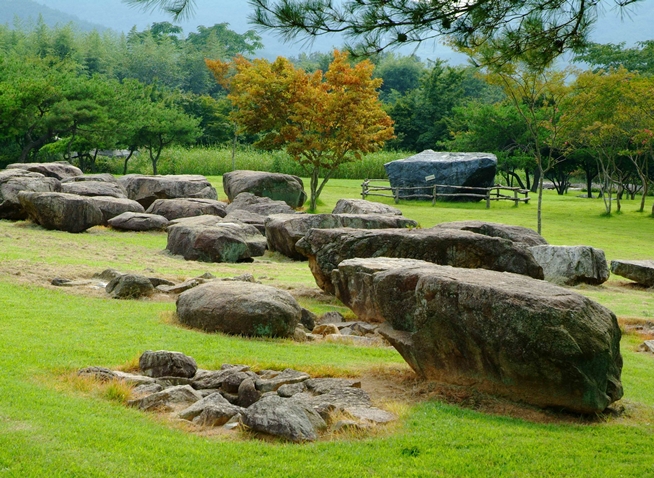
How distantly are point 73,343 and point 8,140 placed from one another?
38693 millimetres

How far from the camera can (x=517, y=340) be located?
672cm

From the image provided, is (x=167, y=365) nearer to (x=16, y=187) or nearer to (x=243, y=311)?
(x=243, y=311)

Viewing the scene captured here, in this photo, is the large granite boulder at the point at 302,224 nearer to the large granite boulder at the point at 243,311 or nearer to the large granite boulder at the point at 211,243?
the large granite boulder at the point at 211,243

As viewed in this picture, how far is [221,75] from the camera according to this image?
157ft

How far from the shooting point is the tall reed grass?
45594mm

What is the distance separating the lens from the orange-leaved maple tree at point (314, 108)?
29502 mm

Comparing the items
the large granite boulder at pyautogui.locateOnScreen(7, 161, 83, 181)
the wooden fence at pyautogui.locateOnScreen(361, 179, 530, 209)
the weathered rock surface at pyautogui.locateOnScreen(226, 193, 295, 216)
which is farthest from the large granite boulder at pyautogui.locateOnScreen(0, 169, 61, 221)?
the wooden fence at pyautogui.locateOnScreen(361, 179, 530, 209)

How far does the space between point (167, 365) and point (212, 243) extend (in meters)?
10.2

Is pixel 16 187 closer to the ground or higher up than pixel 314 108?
closer to the ground

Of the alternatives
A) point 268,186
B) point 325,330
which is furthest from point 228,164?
point 325,330

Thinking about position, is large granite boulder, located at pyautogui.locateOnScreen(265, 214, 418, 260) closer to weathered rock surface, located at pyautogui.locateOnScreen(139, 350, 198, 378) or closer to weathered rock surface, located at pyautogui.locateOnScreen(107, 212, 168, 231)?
weathered rock surface, located at pyautogui.locateOnScreen(107, 212, 168, 231)

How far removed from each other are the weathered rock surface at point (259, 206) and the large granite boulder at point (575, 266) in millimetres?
9255

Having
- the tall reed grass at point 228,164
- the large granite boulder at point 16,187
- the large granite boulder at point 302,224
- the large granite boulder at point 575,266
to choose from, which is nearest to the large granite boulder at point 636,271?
the large granite boulder at point 575,266

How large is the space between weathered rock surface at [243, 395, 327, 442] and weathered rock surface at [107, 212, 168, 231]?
54.8 ft
